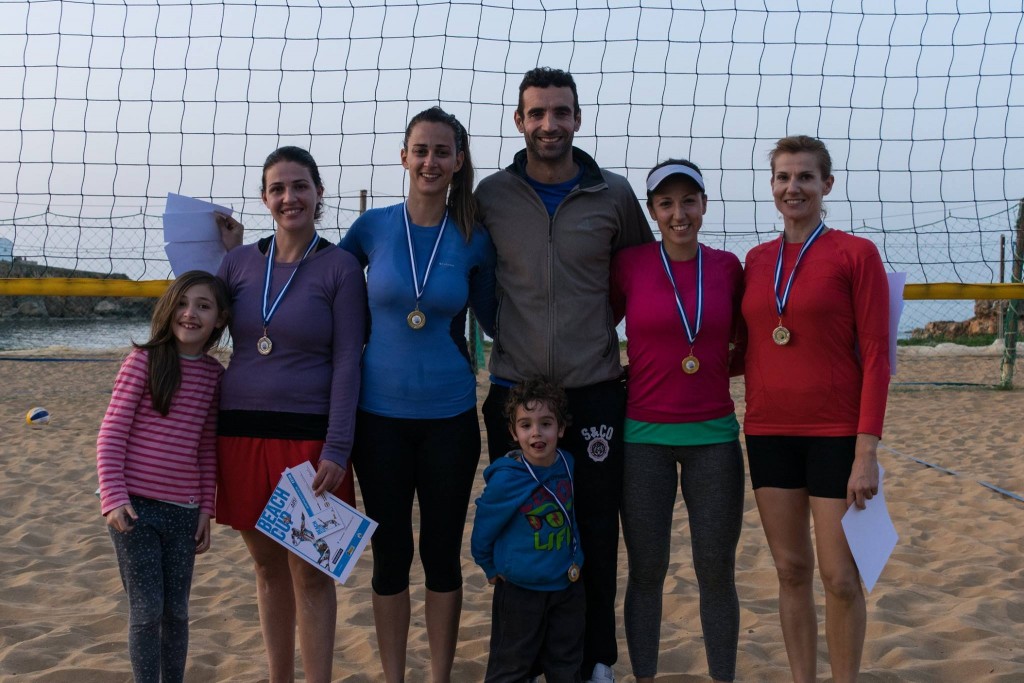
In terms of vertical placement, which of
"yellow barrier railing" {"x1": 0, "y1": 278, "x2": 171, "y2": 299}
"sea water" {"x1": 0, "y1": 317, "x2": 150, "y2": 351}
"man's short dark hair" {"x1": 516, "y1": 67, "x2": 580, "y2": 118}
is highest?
"man's short dark hair" {"x1": 516, "y1": 67, "x2": 580, "y2": 118}

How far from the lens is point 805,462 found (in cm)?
257

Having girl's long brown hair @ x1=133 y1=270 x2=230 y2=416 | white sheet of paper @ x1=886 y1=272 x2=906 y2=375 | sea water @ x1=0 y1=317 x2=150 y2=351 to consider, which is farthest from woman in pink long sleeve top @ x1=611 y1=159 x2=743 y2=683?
sea water @ x1=0 y1=317 x2=150 y2=351

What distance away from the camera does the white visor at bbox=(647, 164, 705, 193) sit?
2652 mm

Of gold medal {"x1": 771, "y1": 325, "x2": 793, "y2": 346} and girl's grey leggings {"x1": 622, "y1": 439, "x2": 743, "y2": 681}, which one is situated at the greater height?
gold medal {"x1": 771, "y1": 325, "x2": 793, "y2": 346}

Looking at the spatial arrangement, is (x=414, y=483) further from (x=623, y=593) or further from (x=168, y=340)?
(x=623, y=593)

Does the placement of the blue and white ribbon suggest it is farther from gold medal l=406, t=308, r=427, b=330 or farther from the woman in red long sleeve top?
gold medal l=406, t=308, r=427, b=330

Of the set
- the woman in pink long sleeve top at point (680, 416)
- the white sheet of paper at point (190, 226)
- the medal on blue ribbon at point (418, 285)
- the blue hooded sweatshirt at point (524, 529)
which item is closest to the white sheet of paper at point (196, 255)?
the white sheet of paper at point (190, 226)

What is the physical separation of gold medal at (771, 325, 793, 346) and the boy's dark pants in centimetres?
95

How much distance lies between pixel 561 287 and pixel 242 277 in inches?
38.2

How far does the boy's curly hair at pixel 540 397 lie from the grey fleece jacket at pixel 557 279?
3.5 inches

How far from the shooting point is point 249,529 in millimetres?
2621

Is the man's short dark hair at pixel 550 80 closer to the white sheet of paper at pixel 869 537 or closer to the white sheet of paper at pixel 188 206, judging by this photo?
the white sheet of paper at pixel 188 206

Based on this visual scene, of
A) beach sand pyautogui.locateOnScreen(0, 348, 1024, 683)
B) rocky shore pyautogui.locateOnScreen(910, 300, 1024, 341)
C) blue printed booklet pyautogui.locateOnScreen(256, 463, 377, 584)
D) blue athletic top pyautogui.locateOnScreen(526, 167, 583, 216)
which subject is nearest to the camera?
blue printed booklet pyautogui.locateOnScreen(256, 463, 377, 584)

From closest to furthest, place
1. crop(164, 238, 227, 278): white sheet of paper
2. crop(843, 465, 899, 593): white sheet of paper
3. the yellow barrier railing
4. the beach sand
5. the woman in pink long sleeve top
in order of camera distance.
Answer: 1. crop(843, 465, 899, 593): white sheet of paper
2. the woman in pink long sleeve top
3. crop(164, 238, 227, 278): white sheet of paper
4. the beach sand
5. the yellow barrier railing
